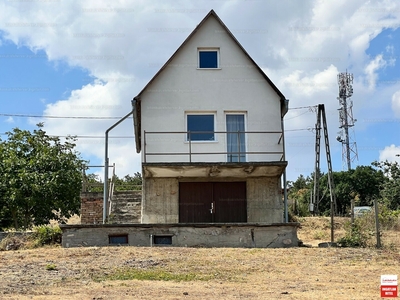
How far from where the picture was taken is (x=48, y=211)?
78.2ft

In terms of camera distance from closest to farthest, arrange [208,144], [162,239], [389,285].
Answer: [389,285], [162,239], [208,144]

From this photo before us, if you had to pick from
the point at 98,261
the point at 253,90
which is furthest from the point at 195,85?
the point at 98,261

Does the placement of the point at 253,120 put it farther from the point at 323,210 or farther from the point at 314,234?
the point at 323,210

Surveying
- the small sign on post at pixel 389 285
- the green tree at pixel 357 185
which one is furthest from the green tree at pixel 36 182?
the green tree at pixel 357 185

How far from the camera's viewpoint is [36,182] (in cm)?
2298

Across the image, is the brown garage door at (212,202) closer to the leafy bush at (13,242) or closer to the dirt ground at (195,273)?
the dirt ground at (195,273)

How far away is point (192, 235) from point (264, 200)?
3628 mm

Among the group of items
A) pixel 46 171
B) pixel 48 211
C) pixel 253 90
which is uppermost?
pixel 253 90

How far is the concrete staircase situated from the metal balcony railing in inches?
97.6

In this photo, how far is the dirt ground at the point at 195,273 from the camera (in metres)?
9.50

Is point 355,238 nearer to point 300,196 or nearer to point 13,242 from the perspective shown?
point 13,242

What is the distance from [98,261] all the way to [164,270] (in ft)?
6.87

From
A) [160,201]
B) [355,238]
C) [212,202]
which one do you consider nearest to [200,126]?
[212,202]

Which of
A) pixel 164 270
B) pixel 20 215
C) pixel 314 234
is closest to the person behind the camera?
pixel 164 270
